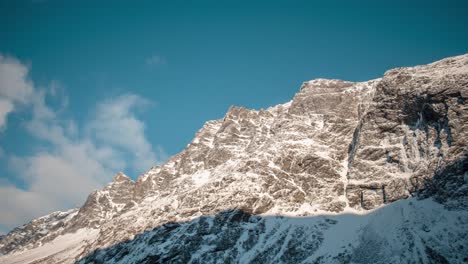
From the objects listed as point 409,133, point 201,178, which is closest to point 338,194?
point 409,133

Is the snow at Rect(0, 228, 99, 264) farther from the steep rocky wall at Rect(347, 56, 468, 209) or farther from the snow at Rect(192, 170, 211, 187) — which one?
the steep rocky wall at Rect(347, 56, 468, 209)

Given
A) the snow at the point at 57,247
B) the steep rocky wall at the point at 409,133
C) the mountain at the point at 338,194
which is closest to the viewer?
the mountain at the point at 338,194

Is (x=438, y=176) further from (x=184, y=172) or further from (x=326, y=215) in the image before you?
(x=184, y=172)

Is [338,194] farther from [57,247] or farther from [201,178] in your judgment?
[57,247]

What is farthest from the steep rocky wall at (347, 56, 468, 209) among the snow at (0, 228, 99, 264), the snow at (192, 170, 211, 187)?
the snow at (0, 228, 99, 264)

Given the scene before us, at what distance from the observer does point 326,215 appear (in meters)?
91.3

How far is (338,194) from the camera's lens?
322ft

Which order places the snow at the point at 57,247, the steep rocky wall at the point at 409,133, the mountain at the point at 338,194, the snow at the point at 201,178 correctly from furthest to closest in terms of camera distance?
1. the snow at the point at 57,247
2. the snow at the point at 201,178
3. the steep rocky wall at the point at 409,133
4. the mountain at the point at 338,194

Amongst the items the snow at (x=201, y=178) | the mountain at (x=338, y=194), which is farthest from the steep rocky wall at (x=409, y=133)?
the snow at (x=201, y=178)

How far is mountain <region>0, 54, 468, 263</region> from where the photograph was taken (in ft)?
242

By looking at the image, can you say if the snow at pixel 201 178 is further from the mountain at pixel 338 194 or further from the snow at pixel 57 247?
the snow at pixel 57 247

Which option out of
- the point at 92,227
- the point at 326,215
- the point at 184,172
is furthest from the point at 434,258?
the point at 92,227

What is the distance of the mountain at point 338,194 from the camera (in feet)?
242

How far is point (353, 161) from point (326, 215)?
16896 mm
